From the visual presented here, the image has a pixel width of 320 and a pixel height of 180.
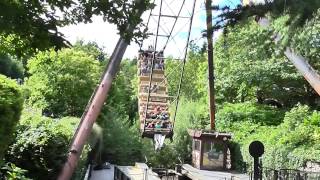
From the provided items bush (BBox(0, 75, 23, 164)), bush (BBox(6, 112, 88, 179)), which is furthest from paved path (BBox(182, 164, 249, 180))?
bush (BBox(0, 75, 23, 164))

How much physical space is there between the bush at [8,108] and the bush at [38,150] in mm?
1973

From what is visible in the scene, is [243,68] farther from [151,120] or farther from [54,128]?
[54,128]

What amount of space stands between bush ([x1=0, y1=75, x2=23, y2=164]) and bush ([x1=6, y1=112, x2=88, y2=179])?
197cm

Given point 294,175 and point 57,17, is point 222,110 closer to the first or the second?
point 294,175

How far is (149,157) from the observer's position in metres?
35.6

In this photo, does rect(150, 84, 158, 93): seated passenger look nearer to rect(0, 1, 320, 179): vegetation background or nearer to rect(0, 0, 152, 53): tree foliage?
rect(0, 1, 320, 179): vegetation background

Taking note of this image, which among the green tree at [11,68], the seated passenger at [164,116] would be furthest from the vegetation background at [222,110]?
the green tree at [11,68]

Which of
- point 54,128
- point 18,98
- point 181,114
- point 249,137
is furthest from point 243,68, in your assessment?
point 18,98

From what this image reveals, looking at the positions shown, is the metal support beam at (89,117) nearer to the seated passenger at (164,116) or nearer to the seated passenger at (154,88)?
the seated passenger at (164,116)

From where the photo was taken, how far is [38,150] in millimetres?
9773

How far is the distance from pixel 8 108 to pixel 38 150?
10.3ft

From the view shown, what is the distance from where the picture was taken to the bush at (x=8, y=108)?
22.0 feet

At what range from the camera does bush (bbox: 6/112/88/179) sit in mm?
9672

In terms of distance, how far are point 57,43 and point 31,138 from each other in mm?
5028
